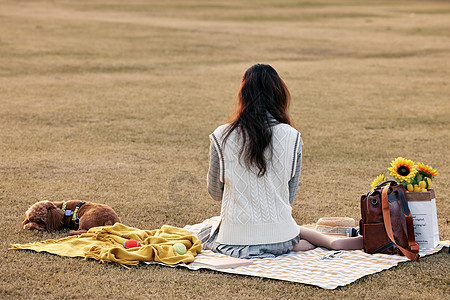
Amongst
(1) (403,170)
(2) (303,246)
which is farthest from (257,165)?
(1) (403,170)

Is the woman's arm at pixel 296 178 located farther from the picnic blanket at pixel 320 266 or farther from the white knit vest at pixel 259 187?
the picnic blanket at pixel 320 266

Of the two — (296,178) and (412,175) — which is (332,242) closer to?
(296,178)

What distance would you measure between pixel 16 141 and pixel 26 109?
2650mm

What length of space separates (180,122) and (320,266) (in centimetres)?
689

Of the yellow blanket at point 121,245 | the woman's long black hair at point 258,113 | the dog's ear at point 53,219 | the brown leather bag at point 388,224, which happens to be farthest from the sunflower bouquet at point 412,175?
the dog's ear at point 53,219

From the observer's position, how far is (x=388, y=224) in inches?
197

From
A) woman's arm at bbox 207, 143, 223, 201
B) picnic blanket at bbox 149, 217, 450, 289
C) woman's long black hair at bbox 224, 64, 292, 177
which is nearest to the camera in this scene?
picnic blanket at bbox 149, 217, 450, 289

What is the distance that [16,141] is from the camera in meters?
9.85

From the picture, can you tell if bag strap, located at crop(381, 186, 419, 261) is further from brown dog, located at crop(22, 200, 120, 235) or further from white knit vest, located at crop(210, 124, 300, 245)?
brown dog, located at crop(22, 200, 120, 235)

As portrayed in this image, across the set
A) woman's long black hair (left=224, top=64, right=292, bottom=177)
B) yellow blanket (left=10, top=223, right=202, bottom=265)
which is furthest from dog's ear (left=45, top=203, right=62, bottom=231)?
woman's long black hair (left=224, top=64, right=292, bottom=177)

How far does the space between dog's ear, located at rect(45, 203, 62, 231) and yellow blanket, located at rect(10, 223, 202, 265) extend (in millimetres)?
406

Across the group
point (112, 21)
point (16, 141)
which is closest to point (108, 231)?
point (16, 141)

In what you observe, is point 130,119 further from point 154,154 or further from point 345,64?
point 345,64

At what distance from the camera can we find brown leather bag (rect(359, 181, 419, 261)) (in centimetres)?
502
